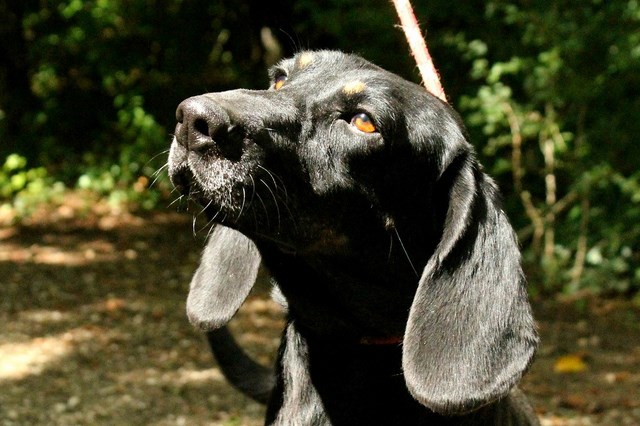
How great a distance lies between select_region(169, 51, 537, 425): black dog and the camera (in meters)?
2.50

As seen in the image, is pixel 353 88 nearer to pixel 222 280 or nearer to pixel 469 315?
pixel 469 315

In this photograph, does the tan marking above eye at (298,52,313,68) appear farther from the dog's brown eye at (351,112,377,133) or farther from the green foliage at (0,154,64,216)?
the green foliage at (0,154,64,216)

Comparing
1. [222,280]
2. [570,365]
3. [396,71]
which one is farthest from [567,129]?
[222,280]

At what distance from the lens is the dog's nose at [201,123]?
2354mm

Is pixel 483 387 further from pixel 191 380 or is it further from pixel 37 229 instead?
pixel 37 229

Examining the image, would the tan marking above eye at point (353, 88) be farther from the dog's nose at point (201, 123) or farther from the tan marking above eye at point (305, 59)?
the dog's nose at point (201, 123)

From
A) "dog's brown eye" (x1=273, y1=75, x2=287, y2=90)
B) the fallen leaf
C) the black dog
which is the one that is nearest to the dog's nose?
the black dog

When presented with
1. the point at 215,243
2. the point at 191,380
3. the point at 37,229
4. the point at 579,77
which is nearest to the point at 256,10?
the point at 37,229

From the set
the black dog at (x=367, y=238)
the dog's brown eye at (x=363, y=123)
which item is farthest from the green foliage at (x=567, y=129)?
the dog's brown eye at (x=363, y=123)

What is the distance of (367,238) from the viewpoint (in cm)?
275

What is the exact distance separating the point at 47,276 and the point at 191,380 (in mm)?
2036

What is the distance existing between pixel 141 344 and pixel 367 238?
11.6 ft

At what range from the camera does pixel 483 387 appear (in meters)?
2.47

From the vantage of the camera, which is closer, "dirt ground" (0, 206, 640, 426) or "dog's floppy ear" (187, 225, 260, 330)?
"dog's floppy ear" (187, 225, 260, 330)
